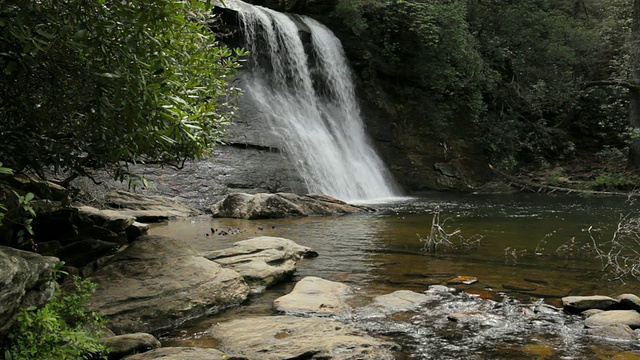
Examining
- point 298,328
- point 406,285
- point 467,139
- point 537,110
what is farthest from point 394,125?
point 298,328

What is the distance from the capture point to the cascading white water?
723 inches

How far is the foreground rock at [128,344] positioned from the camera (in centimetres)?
432

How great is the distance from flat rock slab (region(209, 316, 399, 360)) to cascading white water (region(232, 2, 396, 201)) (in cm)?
1183

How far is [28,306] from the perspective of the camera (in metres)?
3.59

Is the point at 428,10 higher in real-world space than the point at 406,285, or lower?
higher

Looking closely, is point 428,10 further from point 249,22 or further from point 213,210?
point 213,210

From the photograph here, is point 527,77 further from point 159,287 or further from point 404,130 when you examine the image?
point 159,287

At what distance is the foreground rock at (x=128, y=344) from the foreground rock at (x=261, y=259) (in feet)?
7.10

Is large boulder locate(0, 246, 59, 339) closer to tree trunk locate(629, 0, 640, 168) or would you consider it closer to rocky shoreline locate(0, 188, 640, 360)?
rocky shoreline locate(0, 188, 640, 360)

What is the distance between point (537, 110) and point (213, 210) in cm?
1793

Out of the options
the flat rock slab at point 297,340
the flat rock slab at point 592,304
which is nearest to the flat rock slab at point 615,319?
the flat rock slab at point 592,304

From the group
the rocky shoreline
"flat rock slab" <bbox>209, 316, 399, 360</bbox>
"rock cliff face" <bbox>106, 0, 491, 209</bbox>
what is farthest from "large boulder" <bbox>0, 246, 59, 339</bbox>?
"rock cliff face" <bbox>106, 0, 491, 209</bbox>

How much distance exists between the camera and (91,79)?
4254mm

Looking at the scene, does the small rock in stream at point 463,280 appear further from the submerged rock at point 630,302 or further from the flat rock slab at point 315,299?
the submerged rock at point 630,302
